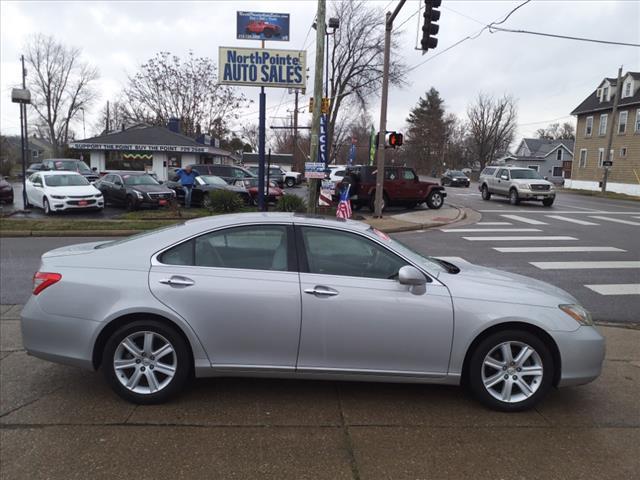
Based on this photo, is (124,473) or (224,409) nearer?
(124,473)

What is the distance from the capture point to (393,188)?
2039 centimetres

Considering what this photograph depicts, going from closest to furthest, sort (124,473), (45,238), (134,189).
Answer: (124,473)
(45,238)
(134,189)

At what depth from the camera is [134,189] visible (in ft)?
61.8

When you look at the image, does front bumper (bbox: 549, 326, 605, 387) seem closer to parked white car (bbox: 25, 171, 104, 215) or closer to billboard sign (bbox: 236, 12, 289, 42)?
billboard sign (bbox: 236, 12, 289, 42)

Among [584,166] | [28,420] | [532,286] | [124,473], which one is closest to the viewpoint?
[124,473]

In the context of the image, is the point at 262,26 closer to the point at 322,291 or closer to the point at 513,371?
the point at 322,291

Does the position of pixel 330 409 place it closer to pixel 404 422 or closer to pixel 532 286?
pixel 404 422

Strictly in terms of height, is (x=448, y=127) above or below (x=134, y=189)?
above

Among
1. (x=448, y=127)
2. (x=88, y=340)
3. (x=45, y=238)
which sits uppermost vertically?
(x=448, y=127)

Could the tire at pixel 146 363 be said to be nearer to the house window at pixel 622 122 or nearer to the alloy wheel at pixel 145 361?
the alloy wheel at pixel 145 361

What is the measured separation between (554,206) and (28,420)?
23.9 meters

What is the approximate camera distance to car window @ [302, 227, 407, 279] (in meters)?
3.77

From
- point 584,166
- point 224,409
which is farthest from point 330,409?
point 584,166

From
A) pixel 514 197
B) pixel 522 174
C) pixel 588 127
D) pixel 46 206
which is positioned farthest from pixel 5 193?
pixel 588 127
